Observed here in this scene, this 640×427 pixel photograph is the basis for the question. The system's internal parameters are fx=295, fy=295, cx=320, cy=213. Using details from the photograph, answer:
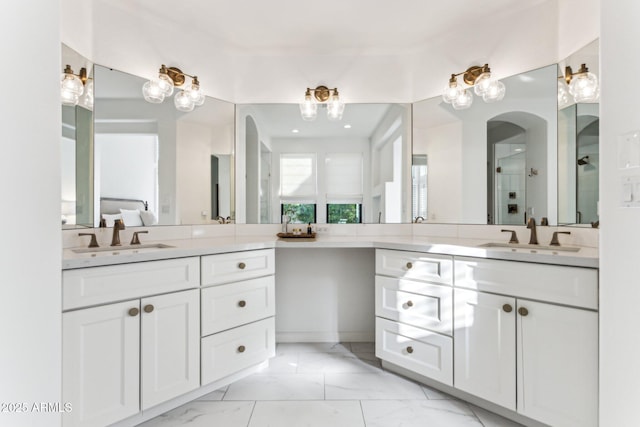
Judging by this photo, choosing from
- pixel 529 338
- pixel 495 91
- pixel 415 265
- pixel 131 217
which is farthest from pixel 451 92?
pixel 131 217

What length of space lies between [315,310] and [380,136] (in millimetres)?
1584

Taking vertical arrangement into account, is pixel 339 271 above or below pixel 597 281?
below

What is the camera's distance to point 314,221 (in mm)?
2510

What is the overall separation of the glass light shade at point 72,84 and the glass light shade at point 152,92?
0.35m

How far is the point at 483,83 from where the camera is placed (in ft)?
6.82

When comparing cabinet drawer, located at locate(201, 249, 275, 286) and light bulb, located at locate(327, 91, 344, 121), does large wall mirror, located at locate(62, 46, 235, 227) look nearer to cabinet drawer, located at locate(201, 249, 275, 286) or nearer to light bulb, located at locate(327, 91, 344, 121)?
cabinet drawer, located at locate(201, 249, 275, 286)

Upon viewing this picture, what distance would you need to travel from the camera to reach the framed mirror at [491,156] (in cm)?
187

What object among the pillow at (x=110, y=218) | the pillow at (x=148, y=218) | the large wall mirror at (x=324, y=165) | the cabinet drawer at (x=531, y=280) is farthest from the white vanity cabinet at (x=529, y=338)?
the pillow at (x=110, y=218)

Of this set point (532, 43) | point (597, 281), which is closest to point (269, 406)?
point (597, 281)

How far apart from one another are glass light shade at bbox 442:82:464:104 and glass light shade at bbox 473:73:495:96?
4.1 inches

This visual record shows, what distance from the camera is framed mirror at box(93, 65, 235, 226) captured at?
73.7 inches

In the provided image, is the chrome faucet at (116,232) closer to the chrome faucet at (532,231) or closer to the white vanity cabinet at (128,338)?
the white vanity cabinet at (128,338)
